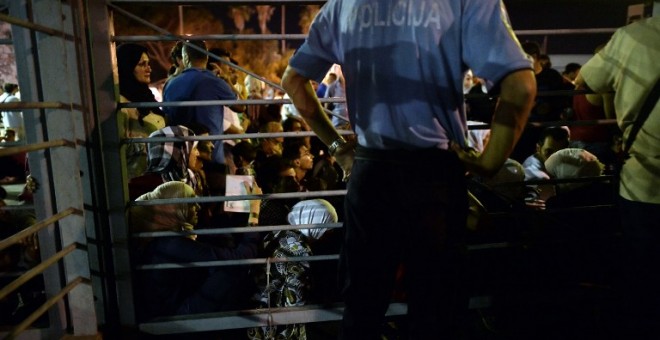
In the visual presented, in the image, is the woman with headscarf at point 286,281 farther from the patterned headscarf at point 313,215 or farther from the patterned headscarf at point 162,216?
the patterned headscarf at point 162,216

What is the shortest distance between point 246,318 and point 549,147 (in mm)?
3160

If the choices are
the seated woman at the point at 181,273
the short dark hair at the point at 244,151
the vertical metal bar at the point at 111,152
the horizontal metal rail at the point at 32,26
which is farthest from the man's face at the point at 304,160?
the horizontal metal rail at the point at 32,26

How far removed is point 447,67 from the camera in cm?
165

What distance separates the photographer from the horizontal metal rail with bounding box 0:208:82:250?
6.75ft

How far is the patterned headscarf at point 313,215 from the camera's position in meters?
3.39

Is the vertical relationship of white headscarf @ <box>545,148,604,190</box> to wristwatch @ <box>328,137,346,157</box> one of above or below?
below

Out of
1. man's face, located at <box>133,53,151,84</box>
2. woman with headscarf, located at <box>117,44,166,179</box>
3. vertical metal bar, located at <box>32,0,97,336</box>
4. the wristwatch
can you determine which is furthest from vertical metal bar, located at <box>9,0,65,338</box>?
man's face, located at <box>133,53,151,84</box>

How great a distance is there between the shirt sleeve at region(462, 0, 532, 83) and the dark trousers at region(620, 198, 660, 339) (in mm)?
1256

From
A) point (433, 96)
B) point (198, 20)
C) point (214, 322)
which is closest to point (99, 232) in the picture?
point (214, 322)

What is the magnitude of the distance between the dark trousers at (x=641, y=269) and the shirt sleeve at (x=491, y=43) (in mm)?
1256

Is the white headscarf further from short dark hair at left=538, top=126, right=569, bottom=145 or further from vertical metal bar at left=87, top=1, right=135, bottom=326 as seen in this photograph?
vertical metal bar at left=87, top=1, right=135, bottom=326

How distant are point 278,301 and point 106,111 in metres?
1.41

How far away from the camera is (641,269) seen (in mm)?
2369

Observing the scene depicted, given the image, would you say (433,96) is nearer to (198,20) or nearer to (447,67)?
(447,67)
